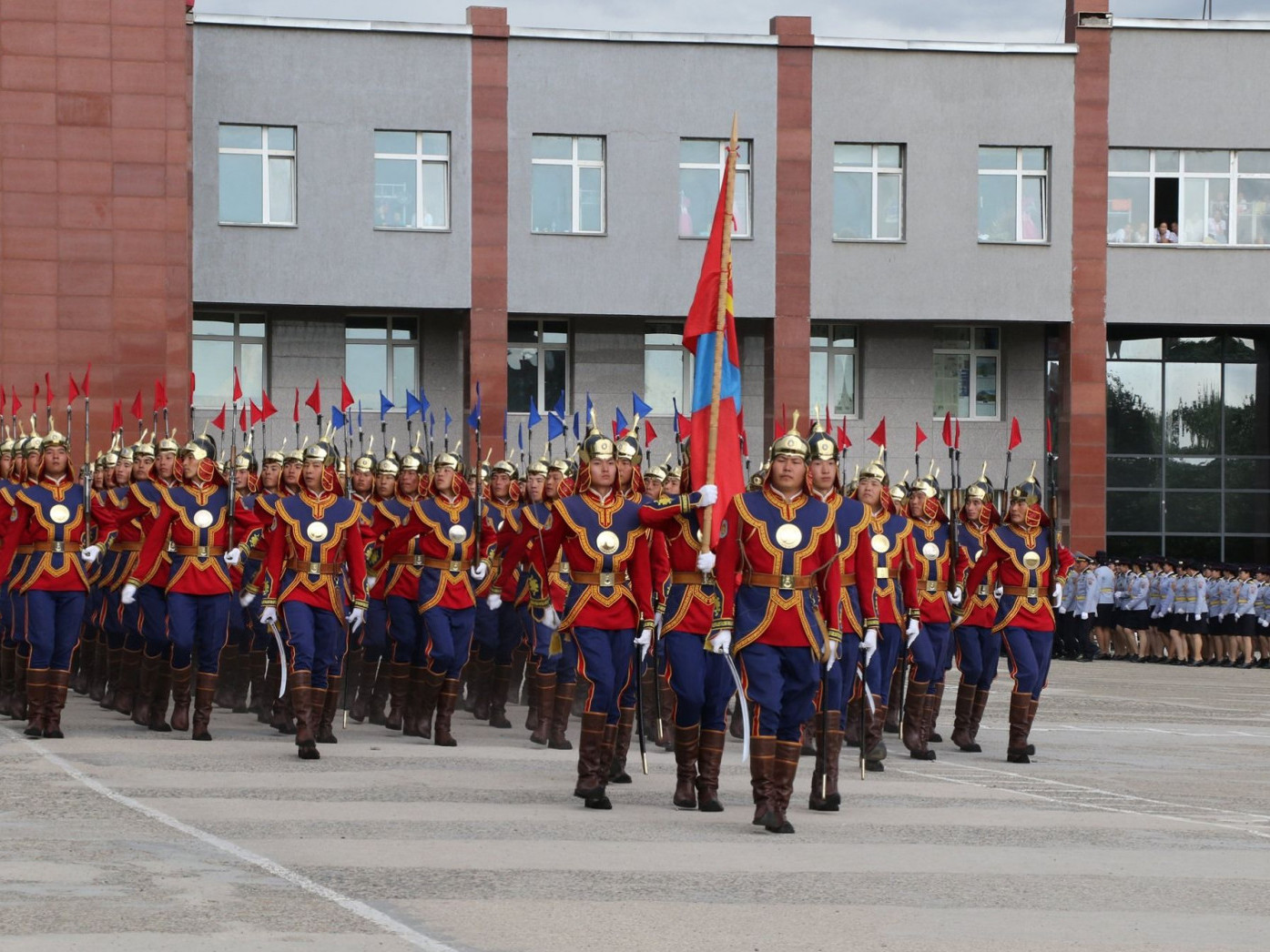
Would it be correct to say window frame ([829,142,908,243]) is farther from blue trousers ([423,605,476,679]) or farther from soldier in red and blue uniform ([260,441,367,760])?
soldier in red and blue uniform ([260,441,367,760])

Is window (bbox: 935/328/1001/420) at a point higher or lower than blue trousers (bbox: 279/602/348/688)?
higher

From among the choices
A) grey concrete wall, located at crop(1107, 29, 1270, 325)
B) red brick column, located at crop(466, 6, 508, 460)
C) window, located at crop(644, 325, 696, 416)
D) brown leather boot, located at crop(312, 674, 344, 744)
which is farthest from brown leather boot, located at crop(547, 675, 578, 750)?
grey concrete wall, located at crop(1107, 29, 1270, 325)

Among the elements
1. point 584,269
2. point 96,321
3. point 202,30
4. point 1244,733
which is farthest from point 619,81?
point 1244,733

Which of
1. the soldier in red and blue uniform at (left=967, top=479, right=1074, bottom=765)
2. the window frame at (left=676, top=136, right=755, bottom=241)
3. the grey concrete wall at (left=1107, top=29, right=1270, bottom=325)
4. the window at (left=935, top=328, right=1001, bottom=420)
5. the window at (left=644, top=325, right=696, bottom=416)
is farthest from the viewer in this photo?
the window at (left=935, top=328, right=1001, bottom=420)

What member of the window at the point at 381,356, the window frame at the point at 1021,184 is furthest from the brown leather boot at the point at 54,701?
the window frame at the point at 1021,184

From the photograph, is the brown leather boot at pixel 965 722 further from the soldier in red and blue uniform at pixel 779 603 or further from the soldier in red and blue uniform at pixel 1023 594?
the soldier in red and blue uniform at pixel 779 603

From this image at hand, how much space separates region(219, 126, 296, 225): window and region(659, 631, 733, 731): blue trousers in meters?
28.4

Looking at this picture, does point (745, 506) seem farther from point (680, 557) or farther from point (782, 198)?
point (782, 198)

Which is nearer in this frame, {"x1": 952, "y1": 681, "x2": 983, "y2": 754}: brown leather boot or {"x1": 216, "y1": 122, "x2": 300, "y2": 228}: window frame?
{"x1": 952, "y1": 681, "x2": 983, "y2": 754}: brown leather boot

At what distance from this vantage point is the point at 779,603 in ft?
40.0

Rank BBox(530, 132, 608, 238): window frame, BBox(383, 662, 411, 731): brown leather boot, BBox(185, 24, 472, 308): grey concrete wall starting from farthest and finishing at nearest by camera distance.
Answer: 1. BBox(530, 132, 608, 238): window frame
2. BBox(185, 24, 472, 308): grey concrete wall
3. BBox(383, 662, 411, 731): brown leather boot

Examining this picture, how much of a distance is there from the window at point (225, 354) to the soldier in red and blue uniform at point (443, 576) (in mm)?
24631

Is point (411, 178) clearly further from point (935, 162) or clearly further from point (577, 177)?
point (935, 162)

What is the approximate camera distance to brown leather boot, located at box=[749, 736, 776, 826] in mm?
11929
